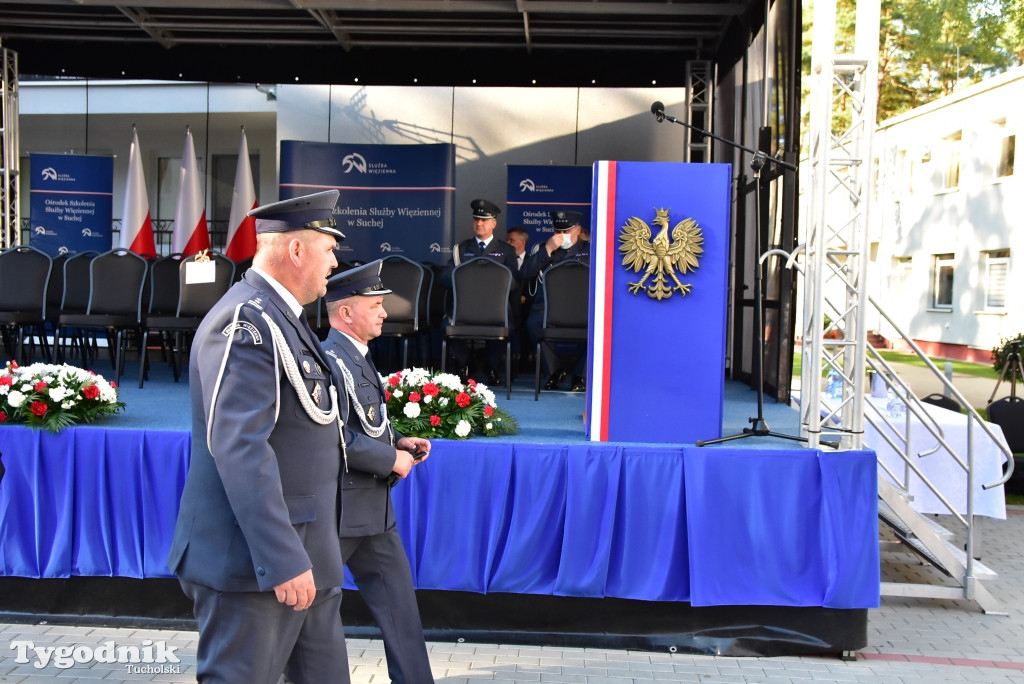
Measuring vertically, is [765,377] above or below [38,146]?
below

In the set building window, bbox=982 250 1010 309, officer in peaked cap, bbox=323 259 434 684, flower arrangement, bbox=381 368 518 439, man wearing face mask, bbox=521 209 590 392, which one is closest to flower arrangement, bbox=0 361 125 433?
flower arrangement, bbox=381 368 518 439

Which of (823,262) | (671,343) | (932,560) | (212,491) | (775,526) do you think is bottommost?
(932,560)

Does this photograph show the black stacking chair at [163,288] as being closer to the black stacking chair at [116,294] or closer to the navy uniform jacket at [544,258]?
the black stacking chair at [116,294]

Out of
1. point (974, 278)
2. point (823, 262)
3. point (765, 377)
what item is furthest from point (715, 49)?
point (974, 278)

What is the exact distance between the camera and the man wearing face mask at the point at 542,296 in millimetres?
6980

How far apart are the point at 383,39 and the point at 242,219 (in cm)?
319

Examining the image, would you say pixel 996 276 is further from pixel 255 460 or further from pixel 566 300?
pixel 255 460

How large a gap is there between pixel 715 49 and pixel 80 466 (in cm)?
699

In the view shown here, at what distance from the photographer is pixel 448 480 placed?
432cm

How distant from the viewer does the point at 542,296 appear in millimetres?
7176

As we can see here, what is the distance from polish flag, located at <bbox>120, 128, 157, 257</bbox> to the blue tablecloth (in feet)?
24.8

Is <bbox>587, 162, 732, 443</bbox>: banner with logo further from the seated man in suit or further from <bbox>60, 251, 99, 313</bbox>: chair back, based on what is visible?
<bbox>60, 251, 99, 313</bbox>: chair back

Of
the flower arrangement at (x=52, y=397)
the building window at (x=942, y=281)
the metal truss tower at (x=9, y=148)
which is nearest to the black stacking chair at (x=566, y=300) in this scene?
the flower arrangement at (x=52, y=397)

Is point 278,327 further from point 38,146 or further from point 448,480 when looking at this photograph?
point 38,146
